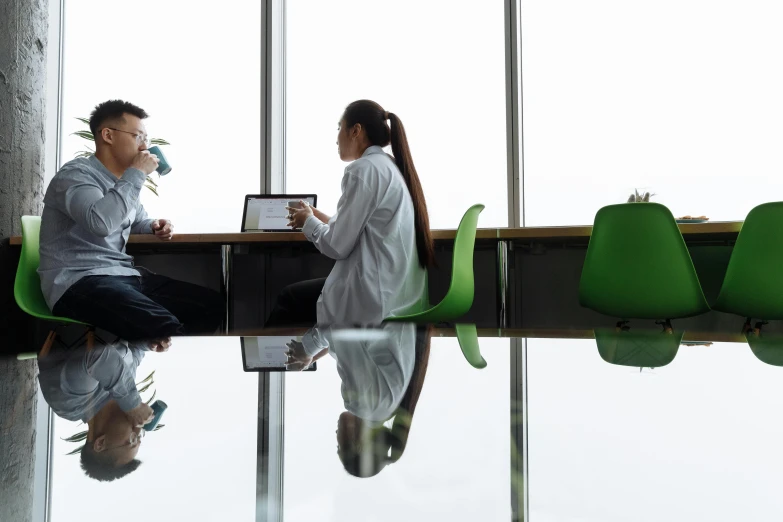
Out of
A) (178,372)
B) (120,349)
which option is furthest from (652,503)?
(120,349)

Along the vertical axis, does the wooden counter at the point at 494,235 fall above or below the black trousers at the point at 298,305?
above

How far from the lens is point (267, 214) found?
362 cm

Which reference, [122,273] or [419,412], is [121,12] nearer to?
[122,273]

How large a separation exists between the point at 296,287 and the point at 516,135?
64.6 inches

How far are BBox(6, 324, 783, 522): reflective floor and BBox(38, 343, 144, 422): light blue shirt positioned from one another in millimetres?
17

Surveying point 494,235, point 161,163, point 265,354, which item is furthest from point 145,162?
point 265,354

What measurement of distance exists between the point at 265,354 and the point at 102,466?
50cm

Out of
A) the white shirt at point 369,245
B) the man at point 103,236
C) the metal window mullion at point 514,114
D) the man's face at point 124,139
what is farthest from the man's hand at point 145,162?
the metal window mullion at point 514,114

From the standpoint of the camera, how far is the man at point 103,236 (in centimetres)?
219

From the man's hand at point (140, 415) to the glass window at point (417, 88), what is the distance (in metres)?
3.38

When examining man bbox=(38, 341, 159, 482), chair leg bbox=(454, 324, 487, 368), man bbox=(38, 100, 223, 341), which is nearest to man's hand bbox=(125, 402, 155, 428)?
man bbox=(38, 341, 159, 482)

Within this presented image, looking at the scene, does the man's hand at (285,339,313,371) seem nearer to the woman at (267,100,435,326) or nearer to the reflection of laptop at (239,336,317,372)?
the reflection of laptop at (239,336,317,372)

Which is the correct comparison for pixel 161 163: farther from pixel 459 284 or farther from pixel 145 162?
pixel 459 284

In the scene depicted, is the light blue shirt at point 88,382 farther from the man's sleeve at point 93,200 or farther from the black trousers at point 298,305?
the black trousers at point 298,305
